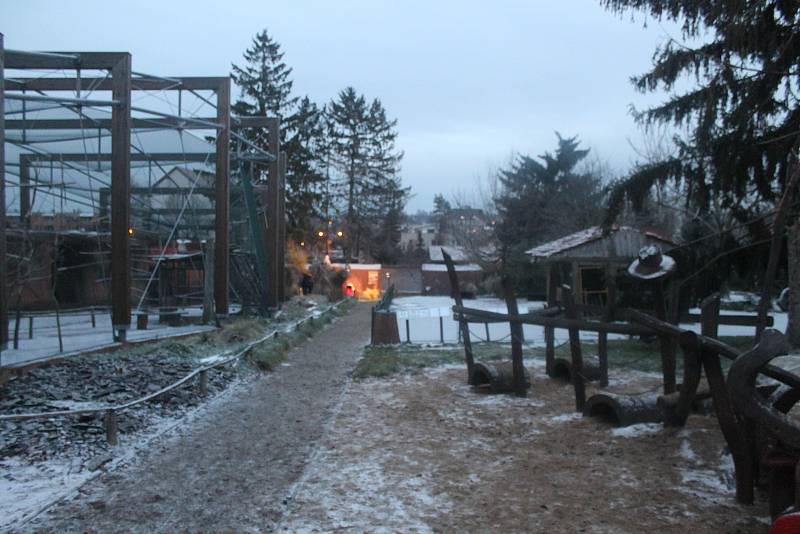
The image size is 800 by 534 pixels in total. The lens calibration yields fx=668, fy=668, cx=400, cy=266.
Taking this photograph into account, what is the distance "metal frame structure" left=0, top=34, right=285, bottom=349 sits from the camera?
1217cm

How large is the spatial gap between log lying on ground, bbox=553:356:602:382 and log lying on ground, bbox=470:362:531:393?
0.95 meters

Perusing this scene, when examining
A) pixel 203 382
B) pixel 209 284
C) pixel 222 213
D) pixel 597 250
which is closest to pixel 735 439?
pixel 203 382

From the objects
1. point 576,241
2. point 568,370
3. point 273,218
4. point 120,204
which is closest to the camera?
point 568,370

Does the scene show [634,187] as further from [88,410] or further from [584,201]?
[584,201]

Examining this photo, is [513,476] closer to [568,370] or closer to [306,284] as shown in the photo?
[568,370]

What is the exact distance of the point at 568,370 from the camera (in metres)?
11.4

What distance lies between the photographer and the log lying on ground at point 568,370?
11.1 meters

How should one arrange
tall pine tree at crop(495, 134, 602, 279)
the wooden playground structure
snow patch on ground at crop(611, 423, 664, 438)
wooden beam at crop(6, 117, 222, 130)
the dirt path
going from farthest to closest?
Result: tall pine tree at crop(495, 134, 602, 279)
wooden beam at crop(6, 117, 222, 130)
snow patch on ground at crop(611, 423, 664, 438)
the dirt path
the wooden playground structure

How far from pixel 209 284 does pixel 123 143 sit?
20.5ft

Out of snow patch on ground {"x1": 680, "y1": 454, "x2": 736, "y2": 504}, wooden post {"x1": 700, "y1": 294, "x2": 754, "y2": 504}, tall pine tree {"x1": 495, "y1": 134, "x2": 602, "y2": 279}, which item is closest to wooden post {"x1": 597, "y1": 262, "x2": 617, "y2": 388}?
snow patch on ground {"x1": 680, "y1": 454, "x2": 736, "y2": 504}

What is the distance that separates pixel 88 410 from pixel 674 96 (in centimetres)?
1213

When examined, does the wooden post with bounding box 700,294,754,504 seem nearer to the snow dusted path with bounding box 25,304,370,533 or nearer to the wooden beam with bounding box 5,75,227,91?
the snow dusted path with bounding box 25,304,370,533

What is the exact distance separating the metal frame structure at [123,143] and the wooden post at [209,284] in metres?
0.44

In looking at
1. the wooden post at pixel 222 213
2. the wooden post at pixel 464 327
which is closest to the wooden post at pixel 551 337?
the wooden post at pixel 464 327
